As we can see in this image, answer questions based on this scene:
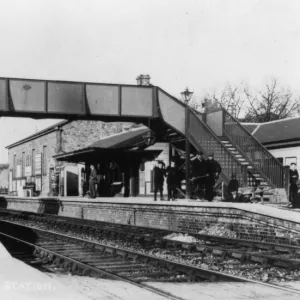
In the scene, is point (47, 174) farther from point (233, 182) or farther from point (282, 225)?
point (282, 225)

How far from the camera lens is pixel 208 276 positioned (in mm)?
7449

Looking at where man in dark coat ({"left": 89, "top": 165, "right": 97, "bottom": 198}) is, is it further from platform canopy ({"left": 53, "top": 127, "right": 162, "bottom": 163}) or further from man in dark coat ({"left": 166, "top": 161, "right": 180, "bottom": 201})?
man in dark coat ({"left": 166, "top": 161, "right": 180, "bottom": 201})

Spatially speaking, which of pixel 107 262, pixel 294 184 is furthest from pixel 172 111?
pixel 107 262

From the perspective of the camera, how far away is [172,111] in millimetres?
20266

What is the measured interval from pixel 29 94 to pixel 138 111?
403cm

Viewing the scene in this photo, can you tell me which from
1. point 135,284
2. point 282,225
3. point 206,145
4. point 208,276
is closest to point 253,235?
point 282,225

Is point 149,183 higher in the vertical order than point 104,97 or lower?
lower

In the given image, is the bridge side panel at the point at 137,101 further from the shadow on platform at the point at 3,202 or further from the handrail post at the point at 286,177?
the shadow on platform at the point at 3,202

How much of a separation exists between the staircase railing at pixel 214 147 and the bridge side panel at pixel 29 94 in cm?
566

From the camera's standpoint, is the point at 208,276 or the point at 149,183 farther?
the point at 149,183

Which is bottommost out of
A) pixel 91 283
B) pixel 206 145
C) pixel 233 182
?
pixel 91 283

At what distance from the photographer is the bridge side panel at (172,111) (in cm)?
2005

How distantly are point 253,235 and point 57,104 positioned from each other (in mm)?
9727

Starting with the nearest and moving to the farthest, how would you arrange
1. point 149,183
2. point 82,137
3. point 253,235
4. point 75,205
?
point 253,235 → point 75,205 → point 149,183 → point 82,137
